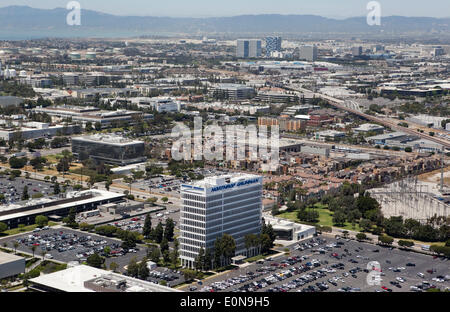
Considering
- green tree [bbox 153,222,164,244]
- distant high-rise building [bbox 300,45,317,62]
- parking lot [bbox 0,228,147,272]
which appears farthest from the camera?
distant high-rise building [bbox 300,45,317,62]

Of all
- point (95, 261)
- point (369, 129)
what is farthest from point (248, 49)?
point (95, 261)

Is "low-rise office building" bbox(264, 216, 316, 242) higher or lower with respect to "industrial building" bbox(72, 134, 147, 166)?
lower

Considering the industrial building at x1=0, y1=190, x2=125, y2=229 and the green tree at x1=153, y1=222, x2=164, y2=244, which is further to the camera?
the industrial building at x1=0, y1=190, x2=125, y2=229

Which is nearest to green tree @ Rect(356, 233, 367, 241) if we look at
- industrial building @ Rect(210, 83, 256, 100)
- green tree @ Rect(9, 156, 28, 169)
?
green tree @ Rect(9, 156, 28, 169)

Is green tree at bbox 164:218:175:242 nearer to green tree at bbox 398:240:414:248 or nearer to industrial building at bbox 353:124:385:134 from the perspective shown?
green tree at bbox 398:240:414:248

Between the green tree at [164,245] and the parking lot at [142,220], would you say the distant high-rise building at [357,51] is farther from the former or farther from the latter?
the green tree at [164,245]

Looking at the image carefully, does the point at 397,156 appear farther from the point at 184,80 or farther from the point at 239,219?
the point at 184,80
